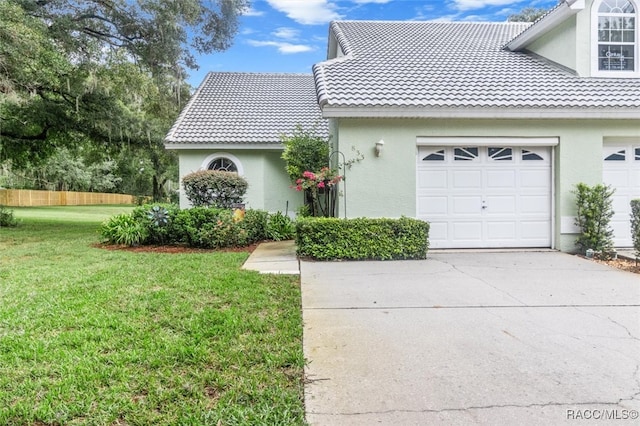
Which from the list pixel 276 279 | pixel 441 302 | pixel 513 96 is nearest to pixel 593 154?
pixel 513 96

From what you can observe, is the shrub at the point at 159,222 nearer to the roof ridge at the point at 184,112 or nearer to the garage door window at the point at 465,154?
the roof ridge at the point at 184,112

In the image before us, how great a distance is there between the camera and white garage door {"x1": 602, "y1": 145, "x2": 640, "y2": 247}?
895cm

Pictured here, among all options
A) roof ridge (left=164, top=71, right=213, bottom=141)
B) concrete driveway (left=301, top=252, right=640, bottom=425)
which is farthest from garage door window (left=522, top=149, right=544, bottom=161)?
roof ridge (left=164, top=71, right=213, bottom=141)

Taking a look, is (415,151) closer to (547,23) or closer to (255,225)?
(255,225)

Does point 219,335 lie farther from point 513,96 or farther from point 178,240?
point 513,96

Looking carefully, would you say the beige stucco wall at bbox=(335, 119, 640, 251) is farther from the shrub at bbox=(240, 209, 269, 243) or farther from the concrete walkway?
the shrub at bbox=(240, 209, 269, 243)

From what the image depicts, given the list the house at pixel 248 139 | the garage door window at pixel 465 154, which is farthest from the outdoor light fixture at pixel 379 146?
the house at pixel 248 139

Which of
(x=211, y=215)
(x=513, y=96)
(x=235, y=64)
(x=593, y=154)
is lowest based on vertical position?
(x=211, y=215)

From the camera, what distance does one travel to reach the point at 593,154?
8734mm

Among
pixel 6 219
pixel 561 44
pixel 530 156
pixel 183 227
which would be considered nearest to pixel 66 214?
pixel 6 219

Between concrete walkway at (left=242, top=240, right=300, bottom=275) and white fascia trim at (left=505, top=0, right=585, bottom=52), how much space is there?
852 cm

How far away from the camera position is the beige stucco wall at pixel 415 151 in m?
8.50

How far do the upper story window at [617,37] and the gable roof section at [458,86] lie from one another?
55 centimetres

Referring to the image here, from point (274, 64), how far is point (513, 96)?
1372cm
